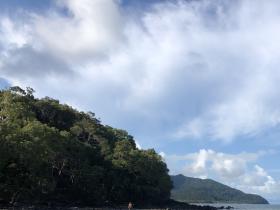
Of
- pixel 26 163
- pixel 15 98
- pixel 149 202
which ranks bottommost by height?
pixel 26 163

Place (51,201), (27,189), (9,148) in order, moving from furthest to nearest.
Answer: (51,201) → (27,189) → (9,148)

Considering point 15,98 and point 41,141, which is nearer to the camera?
point 41,141

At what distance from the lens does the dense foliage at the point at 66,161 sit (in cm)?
8356

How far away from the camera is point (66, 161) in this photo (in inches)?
4247

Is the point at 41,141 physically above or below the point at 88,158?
below

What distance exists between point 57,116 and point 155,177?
114 ft

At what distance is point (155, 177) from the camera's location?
139 m

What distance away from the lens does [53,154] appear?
9588 centimetres

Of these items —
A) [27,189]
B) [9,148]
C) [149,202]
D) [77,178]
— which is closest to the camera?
[9,148]

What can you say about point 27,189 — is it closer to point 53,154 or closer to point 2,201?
point 2,201

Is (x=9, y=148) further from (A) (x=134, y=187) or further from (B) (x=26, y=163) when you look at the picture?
(A) (x=134, y=187)

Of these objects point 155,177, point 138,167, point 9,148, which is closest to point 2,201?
point 9,148

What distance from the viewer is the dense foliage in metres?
83.6

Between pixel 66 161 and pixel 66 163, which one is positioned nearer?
pixel 66 161
